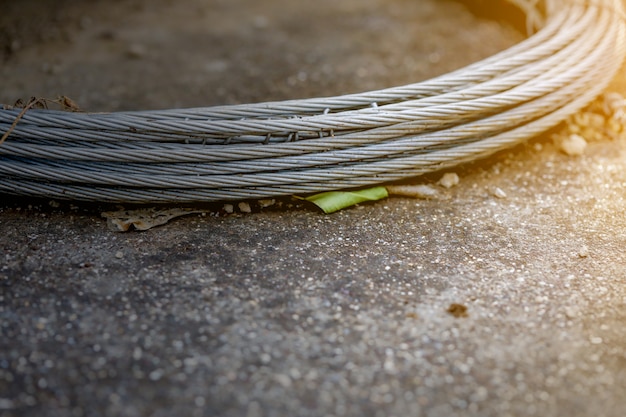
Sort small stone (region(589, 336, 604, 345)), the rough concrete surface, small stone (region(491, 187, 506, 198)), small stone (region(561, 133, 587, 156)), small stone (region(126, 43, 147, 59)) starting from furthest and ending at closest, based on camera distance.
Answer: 1. small stone (region(126, 43, 147, 59))
2. small stone (region(561, 133, 587, 156))
3. small stone (region(491, 187, 506, 198))
4. small stone (region(589, 336, 604, 345))
5. the rough concrete surface

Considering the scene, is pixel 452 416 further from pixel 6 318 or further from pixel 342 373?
pixel 6 318

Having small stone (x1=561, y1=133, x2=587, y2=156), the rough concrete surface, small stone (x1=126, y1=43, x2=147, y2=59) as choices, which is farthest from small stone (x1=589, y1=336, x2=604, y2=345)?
small stone (x1=126, y1=43, x2=147, y2=59)

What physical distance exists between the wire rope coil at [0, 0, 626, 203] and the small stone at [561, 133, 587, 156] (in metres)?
0.26

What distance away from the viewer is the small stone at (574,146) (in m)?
1.85

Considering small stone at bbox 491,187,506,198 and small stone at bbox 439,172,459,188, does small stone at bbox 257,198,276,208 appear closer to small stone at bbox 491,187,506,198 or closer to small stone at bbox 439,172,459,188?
small stone at bbox 439,172,459,188

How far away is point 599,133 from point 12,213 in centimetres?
166

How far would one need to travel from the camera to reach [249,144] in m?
1.60

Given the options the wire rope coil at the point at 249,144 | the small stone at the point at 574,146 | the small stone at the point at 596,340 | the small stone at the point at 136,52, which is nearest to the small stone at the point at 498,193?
the wire rope coil at the point at 249,144

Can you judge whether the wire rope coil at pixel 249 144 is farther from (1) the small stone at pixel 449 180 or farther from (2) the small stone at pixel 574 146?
(2) the small stone at pixel 574 146

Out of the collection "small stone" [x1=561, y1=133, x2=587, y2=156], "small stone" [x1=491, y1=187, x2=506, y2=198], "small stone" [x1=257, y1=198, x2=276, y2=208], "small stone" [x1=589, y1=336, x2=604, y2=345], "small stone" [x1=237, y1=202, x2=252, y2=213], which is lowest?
"small stone" [x1=589, y1=336, x2=604, y2=345]

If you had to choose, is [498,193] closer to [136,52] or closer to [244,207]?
[244,207]

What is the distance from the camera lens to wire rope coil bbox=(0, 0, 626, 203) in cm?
155

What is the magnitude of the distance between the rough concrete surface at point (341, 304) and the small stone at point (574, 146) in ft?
0.07

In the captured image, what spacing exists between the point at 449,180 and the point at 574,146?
414 millimetres
